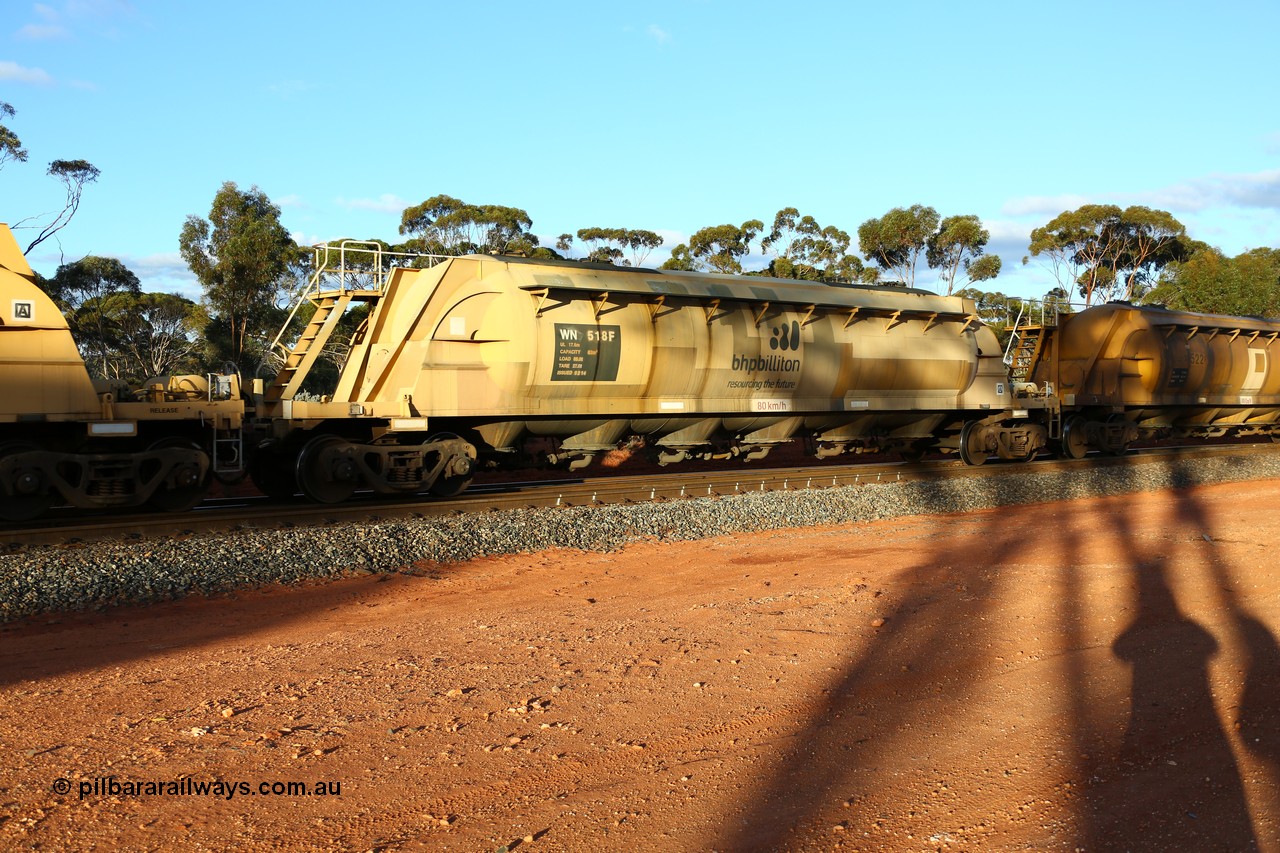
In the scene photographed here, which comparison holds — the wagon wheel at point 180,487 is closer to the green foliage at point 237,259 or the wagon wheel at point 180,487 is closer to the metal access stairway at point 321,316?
the metal access stairway at point 321,316

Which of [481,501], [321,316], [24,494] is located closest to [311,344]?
[321,316]

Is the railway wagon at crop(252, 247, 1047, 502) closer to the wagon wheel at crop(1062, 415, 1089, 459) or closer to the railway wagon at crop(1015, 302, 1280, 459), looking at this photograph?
the wagon wheel at crop(1062, 415, 1089, 459)

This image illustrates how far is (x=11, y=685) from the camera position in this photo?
6.05 metres

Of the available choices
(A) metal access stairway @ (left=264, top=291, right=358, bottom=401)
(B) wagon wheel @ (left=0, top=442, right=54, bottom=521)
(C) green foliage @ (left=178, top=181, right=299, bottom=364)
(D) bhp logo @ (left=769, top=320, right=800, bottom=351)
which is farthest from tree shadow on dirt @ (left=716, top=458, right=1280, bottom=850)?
(C) green foliage @ (left=178, top=181, right=299, bottom=364)

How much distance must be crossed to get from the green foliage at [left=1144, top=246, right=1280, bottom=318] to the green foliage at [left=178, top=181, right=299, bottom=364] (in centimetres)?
4148

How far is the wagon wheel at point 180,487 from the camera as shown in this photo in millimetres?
11094

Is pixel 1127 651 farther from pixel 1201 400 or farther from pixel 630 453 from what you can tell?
pixel 1201 400

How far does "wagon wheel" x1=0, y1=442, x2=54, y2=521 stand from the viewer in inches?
396

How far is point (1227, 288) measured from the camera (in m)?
45.7

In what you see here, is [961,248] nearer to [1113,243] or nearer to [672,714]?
[1113,243]

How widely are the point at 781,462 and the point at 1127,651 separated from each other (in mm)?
14349

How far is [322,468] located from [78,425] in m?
2.74

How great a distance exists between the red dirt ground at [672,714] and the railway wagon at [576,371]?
3.61 metres


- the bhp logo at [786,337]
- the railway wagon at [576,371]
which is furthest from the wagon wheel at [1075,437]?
the bhp logo at [786,337]
